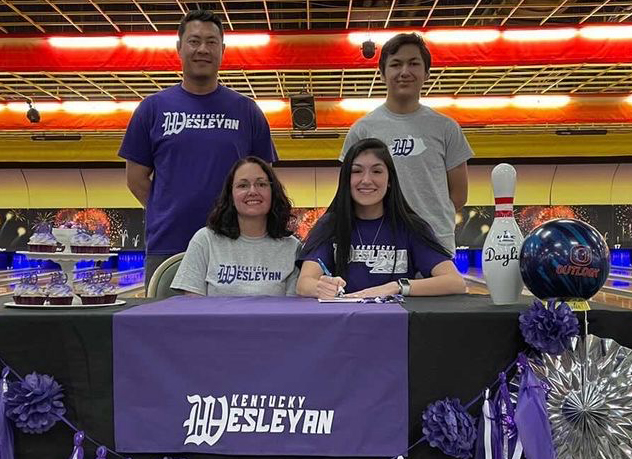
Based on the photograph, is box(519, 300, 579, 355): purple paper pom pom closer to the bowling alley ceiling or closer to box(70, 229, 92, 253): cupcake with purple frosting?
box(70, 229, 92, 253): cupcake with purple frosting

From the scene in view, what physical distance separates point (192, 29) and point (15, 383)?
1.48 meters

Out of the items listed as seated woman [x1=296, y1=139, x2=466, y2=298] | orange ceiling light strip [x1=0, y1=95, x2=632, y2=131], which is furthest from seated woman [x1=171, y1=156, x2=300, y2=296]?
orange ceiling light strip [x1=0, y1=95, x2=632, y2=131]

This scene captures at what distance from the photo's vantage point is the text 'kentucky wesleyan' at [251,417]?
4.20ft

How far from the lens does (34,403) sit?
1.28 meters

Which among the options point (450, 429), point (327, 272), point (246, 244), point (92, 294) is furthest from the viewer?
point (246, 244)

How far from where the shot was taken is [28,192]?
37.6ft

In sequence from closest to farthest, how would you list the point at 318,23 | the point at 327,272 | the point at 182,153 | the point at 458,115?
the point at 327,272 → the point at 182,153 → the point at 318,23 → the point at 458,115

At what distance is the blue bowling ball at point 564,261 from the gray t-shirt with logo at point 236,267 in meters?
0.80

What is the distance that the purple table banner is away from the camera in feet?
4.20

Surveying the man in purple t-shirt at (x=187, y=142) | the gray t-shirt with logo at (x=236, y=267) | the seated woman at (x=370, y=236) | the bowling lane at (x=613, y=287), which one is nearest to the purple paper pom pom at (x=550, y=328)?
the seated woman at (x=370, y=236)

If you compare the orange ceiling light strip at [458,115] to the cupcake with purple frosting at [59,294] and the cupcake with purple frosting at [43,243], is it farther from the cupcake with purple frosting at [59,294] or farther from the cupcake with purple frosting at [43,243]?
the cupcake with purple frosting at [59,294]

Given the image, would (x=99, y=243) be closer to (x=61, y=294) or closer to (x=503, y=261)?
(x=61, y=294)

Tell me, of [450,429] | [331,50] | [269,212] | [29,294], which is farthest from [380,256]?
[331,50]

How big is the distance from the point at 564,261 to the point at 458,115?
7639 millimetres
